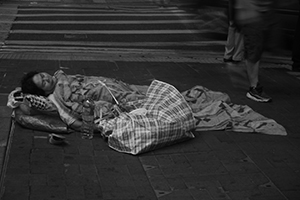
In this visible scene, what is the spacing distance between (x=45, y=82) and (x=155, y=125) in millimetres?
1339

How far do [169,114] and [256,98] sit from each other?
1.84 metres

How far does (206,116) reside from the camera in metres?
6.20

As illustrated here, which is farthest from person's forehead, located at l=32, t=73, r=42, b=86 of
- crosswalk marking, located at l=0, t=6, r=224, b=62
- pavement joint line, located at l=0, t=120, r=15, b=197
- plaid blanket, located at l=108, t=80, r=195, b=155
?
crosswalk marking, located at l=0, t=6, r=224, b=62

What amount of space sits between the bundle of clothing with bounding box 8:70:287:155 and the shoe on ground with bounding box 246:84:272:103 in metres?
0.58

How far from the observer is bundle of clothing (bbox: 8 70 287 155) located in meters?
5.34

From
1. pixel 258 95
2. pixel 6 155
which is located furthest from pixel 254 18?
pixel 258 95

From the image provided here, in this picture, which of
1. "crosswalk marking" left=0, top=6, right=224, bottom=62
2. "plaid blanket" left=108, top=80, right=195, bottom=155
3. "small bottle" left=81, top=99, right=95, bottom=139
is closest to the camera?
"plaid blanket" left=108, top=80, right=195, bottom=155

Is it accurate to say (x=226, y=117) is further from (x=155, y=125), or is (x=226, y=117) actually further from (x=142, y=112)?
(x=155, y=125)

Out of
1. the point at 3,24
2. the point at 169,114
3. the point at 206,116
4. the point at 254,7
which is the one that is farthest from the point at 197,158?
the point at 3,24

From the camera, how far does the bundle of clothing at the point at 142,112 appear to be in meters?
5.34

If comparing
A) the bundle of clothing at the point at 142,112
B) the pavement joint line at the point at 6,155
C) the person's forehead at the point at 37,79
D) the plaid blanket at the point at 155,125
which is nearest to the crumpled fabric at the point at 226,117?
the bundle of clothing at the point at 142,112

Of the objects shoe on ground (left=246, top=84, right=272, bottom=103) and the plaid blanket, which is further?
shoe on ground (left=246, top=84, right=272, bottom=103)

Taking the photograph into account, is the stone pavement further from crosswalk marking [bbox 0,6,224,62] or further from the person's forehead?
crosswalk marking [bbox 0,6,224,62]

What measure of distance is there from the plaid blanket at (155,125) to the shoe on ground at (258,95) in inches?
61.4
